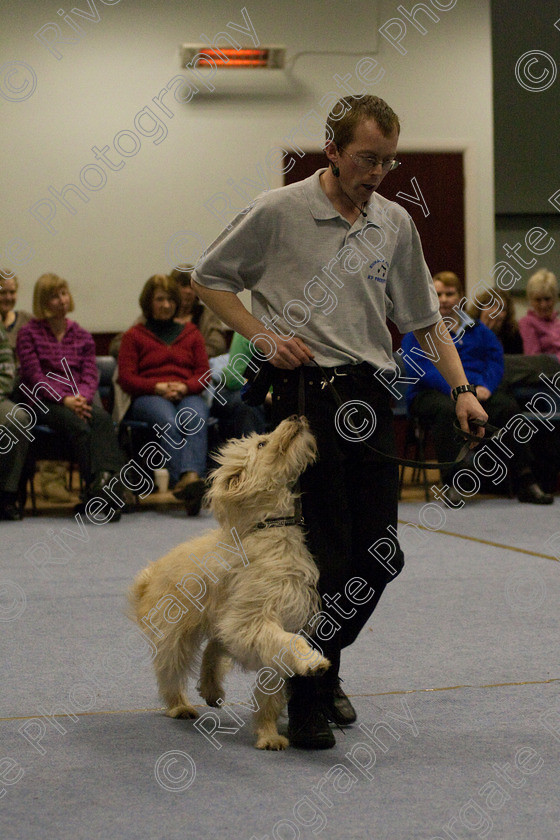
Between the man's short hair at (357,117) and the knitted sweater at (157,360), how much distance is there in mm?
4188

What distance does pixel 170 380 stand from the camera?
6.49 m

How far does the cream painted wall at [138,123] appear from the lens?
800cm

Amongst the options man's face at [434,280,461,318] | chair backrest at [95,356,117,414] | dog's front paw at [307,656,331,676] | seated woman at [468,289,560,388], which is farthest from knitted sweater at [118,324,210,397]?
dog's front paw at [307,656,331,676]

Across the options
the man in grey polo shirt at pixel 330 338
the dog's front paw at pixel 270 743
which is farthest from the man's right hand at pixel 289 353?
the dog's front paw at pixel 270 743

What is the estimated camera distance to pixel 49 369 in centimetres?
625

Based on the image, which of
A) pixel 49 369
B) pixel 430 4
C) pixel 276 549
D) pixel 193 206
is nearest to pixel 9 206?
pixel 193 206

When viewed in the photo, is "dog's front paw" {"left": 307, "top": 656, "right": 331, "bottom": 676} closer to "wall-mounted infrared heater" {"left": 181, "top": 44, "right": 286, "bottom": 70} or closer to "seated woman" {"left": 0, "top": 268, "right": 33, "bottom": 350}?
"seated woman" {"left": 0, "top": 268, "right": 33, "bottom": 350}

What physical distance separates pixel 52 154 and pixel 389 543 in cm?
656

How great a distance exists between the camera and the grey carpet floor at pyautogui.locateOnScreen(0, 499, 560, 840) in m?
1.86

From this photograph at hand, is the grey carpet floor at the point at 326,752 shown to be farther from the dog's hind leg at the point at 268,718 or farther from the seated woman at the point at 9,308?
the seated woman at the point at 9,308

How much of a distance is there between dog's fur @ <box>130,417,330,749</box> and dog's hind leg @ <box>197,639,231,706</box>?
105mm

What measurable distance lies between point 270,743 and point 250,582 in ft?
1.35

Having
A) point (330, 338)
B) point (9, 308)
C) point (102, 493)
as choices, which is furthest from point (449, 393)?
point (330, 338)

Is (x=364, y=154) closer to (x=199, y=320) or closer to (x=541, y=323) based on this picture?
(x=199, y=320)
